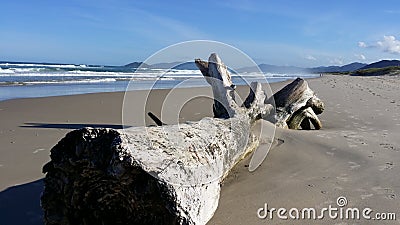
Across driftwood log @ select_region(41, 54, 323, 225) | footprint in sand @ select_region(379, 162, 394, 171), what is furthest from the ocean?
driftwood log @ select_region(41, 54, 323, 225)

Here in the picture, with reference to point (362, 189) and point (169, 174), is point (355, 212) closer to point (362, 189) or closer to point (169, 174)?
point (362, 189)

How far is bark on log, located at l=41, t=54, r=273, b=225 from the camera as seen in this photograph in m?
2.51

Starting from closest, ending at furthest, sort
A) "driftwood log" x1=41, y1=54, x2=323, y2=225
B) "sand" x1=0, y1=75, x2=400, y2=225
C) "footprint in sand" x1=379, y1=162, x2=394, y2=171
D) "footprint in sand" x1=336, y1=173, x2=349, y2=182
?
"driftwood log" x1=41, y1=54, x2=323, y2=225 → "sand" x1=0, y1=75, x2=400, y2=225 → "footprint in sand" x1=336, y1=173, x2=349, y2=182 → "footprint in sand" x1=379, y1=162, x2=394, y2=171

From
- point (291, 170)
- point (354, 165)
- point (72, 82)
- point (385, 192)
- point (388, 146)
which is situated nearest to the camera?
point (385, 192)

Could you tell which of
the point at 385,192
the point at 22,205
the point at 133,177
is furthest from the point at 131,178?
the point at 385,192

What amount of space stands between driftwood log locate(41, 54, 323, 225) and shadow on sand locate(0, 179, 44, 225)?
633 millimetres

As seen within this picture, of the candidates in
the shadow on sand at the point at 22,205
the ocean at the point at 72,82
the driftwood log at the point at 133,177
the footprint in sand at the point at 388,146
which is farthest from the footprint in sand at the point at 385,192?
the shadow on sand at the point at 22,205

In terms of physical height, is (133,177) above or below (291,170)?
above

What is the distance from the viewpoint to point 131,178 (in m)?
2.54

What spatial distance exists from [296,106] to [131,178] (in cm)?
536

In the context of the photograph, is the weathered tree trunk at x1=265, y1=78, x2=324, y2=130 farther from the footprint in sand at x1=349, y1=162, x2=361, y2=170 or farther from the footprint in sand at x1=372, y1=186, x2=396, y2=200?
the footprint in sand at x1=372, y1=186, x2=396, y2=200

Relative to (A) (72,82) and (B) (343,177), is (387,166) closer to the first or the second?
(B) (343,177)

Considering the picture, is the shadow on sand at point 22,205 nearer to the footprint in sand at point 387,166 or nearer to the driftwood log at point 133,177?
the driftwood log at point 133,177

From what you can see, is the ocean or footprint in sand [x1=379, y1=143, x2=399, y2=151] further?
the ocean
